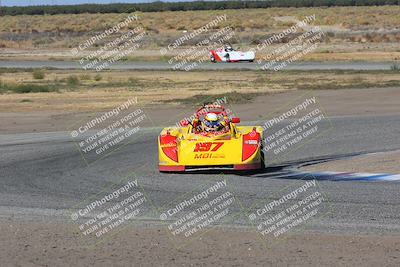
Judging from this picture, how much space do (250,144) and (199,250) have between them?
6.61m

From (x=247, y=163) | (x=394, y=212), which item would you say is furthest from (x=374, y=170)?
(x=394, y=212)

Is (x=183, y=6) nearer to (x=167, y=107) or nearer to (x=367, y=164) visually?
(x=167, y=107)

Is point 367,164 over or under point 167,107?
over

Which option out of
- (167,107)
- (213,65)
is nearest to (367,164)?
(167,107)

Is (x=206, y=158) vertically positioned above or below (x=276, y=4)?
above

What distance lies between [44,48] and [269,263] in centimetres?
7684

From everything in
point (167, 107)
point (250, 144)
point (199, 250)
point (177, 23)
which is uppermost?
point (199, 250)

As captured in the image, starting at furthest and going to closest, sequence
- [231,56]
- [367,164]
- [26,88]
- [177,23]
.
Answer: [177,23] < [231,56] < [26,88] < [367,164]

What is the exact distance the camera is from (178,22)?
360 ft

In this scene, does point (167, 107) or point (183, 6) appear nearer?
point (167, 107)

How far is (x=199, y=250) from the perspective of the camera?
9.99m

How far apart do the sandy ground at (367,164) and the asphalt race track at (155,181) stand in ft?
2.44

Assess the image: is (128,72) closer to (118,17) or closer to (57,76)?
(57,76)

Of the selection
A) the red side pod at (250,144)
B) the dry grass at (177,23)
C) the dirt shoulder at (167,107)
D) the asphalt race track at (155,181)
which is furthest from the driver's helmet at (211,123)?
the dry grass at (177,23)
